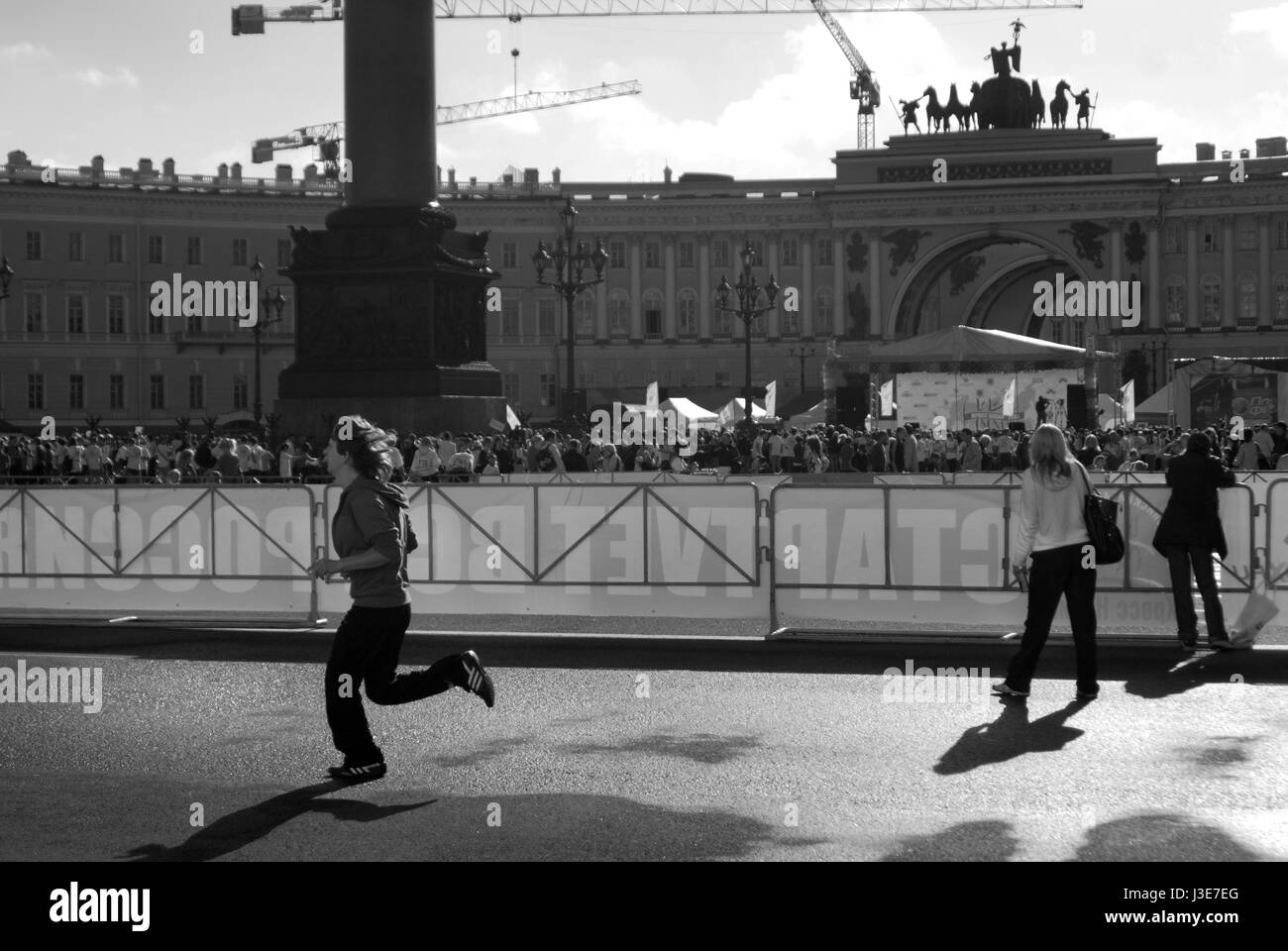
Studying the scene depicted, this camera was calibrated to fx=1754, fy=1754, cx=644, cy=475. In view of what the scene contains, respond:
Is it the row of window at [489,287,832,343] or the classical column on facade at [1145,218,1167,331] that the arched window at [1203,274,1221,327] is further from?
the row of window at [489,287,832,343]

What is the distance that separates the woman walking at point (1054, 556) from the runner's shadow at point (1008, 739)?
15.7 inches

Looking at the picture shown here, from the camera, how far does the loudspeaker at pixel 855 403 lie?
6762 centimetres

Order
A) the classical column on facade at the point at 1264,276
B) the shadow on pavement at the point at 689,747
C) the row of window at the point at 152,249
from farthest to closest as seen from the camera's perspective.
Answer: the classical column on facade at the point at 1264,276 < the row of window at the point at 152,249 < the shadow on pavement at the point at 689,747

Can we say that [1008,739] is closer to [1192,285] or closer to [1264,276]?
[1192,285]

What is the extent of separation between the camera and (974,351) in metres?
41.0

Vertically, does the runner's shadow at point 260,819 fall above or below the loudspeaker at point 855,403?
below

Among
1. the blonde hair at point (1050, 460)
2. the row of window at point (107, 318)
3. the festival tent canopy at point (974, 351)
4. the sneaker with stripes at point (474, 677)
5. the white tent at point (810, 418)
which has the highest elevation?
the row of window at point (107, 318)

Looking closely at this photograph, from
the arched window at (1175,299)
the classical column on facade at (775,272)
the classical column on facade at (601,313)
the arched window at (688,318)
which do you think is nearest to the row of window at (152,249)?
the classical column on facade at (601,313)

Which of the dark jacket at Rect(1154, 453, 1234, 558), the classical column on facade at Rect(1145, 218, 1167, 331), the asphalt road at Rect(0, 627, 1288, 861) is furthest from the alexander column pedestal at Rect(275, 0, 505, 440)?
the classical column on facade at Rect(1145, 218, 1167, 331)

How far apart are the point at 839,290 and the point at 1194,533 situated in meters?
83.6

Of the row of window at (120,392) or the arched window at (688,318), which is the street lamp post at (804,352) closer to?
the arched window at (688,318)

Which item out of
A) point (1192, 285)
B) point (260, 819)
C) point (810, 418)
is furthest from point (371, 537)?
point (1192, 285)

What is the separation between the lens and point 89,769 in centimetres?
872
